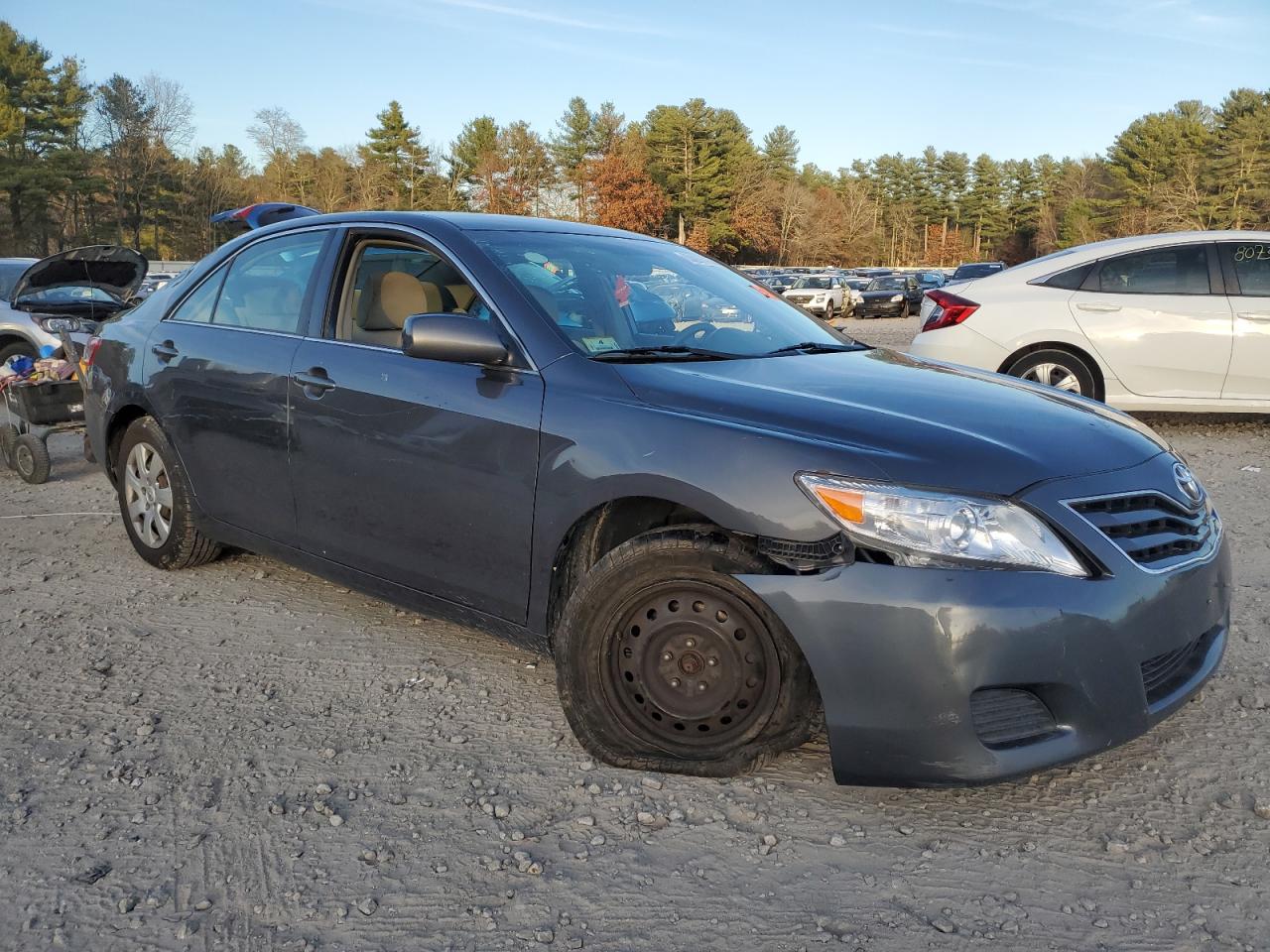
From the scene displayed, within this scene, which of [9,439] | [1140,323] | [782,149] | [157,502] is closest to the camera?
[157,502]

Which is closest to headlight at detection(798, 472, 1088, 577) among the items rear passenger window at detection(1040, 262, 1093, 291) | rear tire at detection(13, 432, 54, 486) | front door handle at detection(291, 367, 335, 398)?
front door handle at detection(291, 367, 335, 398)

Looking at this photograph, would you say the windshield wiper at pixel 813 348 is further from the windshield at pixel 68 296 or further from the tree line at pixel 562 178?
the tree line at pixel 562 178

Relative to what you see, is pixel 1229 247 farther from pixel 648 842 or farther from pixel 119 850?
pixel 119 850

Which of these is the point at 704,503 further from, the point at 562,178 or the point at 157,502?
the point at 562,178

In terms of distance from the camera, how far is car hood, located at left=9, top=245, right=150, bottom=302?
8031mm

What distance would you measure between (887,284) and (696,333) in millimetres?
34694

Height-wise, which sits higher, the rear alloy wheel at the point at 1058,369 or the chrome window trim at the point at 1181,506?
the rear alloy wheel at the point at 1058,369

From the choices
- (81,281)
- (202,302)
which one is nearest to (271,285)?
(202,302)

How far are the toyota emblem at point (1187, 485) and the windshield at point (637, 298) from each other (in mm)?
1312

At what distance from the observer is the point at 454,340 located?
10.5 ft

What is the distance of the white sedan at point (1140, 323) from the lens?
26.0 ft

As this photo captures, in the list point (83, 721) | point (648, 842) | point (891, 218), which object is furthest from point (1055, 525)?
point (891, 218)

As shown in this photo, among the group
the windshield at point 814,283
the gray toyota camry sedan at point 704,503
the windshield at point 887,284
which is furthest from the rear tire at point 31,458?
the windshield at point 814,283

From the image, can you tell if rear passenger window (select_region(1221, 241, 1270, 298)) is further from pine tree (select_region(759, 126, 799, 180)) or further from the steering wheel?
pine tree (select_region(759, 126, 799, 180))
